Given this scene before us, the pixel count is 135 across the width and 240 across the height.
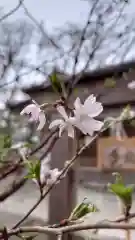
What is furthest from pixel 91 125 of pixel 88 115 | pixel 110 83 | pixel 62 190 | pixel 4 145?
pixel 62 190

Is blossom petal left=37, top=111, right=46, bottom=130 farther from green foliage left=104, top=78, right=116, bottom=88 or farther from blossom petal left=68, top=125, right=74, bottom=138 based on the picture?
green foliage left=104, top=78, right=116, bottom=88

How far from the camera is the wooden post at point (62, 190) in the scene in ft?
4.30

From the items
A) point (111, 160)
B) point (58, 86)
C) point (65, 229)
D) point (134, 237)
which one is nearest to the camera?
point (65, 229)

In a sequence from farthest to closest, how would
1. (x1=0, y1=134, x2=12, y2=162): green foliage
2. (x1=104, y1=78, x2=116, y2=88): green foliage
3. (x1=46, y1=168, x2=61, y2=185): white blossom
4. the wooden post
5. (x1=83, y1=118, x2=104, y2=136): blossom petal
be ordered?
the wooden post
(x1=104, y1=78, x2=116, y2=88): green foliage
(x1=0, y1=134, x2=12, y2=162): green foliage
(x1=46, y1=168, x2=61, y2=185): white blossom
(x1=83, y1=118, x2=104, y2=136): blossom petal

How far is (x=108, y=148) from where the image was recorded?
119 cm

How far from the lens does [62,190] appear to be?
1.32 metres

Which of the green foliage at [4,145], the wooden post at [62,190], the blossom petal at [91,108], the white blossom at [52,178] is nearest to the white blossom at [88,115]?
the blossom petal at [91,108]

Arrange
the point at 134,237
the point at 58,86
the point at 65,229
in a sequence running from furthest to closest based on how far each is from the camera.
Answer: the point at 134,237 → the point at 58,86 → the point at 65,229

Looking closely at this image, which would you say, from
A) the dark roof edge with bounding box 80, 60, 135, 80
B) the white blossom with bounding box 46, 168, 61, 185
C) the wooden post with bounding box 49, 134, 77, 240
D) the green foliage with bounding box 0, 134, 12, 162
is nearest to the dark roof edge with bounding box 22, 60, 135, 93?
the dark roof edge with bounding box 80, 60, 135, 80

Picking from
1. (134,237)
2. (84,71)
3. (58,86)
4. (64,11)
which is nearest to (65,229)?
(58,86)

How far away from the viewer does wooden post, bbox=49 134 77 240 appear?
4.30ft

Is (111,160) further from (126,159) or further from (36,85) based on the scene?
(36,85)

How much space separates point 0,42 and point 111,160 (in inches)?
21.7

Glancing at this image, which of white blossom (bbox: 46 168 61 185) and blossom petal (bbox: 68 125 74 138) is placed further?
white blossom (bbox: 46 168 61 185)
